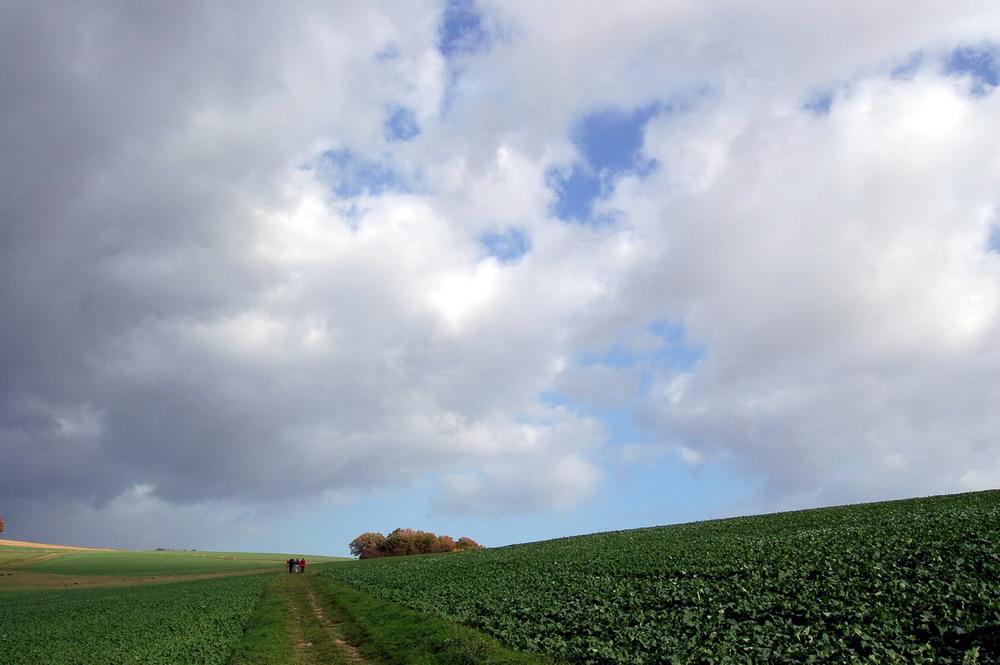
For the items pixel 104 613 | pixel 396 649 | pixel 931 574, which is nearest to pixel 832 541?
pixel 931 574

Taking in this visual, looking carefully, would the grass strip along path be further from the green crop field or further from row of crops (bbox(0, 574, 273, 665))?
the green crop field

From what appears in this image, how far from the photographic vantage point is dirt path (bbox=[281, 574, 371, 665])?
2438cm

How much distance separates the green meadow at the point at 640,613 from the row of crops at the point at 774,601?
78 mm

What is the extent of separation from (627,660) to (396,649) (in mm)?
10603

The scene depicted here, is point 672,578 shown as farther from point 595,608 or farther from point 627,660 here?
point 627,660

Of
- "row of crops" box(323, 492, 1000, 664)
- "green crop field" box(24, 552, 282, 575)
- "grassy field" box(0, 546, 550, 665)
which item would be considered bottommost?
"green crop field" box(24, 552, 282, 575)

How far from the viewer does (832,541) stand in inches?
1312

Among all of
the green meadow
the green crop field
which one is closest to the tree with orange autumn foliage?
the green crop field

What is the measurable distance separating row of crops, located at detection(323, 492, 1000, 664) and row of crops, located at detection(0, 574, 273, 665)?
403 inches

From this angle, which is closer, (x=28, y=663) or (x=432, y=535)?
Answer: (x=28, y=663)

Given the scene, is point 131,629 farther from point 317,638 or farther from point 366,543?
point 366,543

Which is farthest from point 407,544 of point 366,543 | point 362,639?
point 362,639

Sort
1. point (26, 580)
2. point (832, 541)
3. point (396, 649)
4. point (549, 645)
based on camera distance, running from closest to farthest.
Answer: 1. point (549, 645)
2. point (396, 649)
3. point (832, 541)
4. point (26, 580)

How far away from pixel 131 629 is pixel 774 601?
3605 cm
